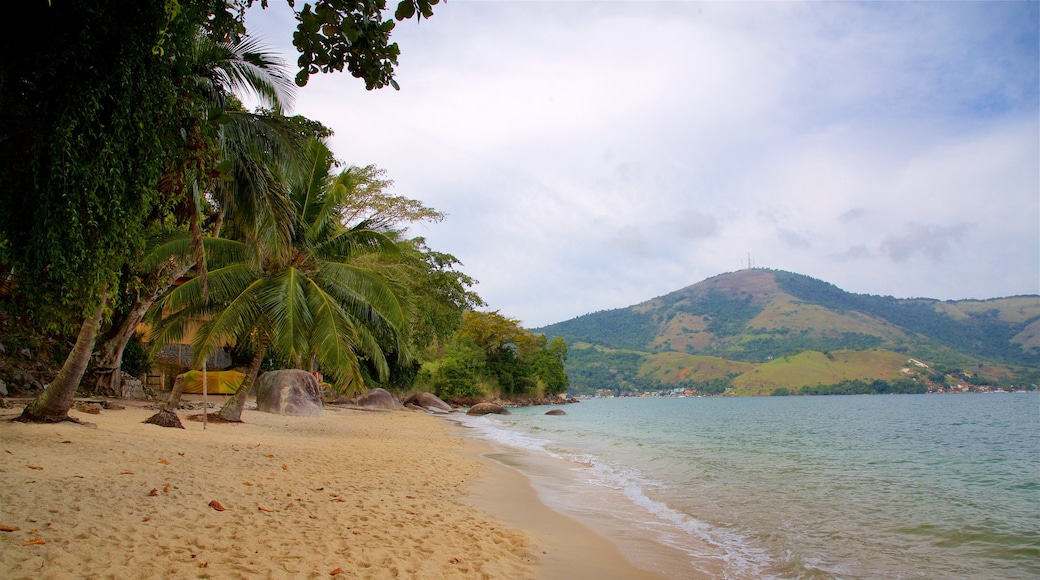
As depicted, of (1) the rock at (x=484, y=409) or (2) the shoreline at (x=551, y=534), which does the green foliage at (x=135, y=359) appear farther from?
(1) the rock at (x=484, y=409)

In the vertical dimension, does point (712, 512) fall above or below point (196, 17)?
below

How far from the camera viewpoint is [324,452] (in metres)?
9.98

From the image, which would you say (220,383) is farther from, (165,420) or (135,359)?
(165,420)

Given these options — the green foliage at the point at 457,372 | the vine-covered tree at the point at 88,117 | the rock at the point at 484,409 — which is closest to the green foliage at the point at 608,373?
the green foliage at the point at 457,372

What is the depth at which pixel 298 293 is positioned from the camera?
13172 millimetres

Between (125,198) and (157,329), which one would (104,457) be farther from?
(157,329)

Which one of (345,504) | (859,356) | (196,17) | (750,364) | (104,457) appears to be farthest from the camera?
(750,364)

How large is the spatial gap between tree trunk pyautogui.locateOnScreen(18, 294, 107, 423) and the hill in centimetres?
9069

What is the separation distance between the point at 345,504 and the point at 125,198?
364 cm

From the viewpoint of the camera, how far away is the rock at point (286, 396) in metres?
17.4

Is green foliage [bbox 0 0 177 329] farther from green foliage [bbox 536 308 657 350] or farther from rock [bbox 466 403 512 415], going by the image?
green foliage [bbox 536 308 657 350]

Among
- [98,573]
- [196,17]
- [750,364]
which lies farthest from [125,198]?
[750,364]

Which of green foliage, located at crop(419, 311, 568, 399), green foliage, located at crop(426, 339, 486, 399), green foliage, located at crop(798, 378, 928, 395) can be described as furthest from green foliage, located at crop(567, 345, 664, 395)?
green foliage, located at crop(426, 339, 486, 399)

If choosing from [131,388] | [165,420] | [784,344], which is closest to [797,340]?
[784,344]
